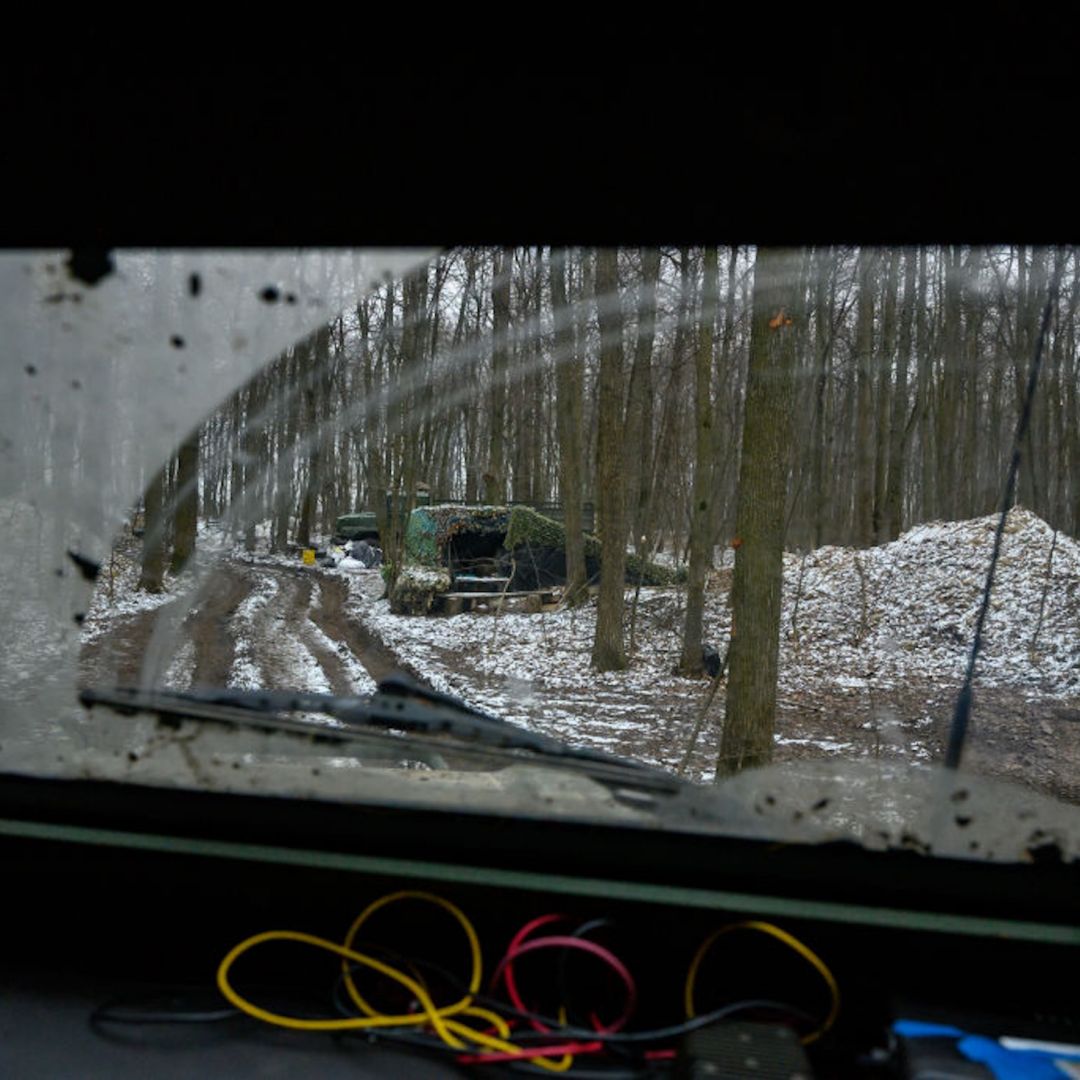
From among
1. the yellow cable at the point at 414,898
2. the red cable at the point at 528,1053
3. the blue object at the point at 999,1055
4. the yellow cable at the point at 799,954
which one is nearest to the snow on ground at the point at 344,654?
the yellow cable at the point at 414,898

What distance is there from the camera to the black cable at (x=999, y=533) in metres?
2.04

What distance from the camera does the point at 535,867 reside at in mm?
1847

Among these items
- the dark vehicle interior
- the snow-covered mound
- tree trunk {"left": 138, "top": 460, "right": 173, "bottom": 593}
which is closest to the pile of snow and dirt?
the snow-covered mound

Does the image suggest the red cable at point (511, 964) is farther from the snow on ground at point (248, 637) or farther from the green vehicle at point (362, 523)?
the green vehicle at point (362, 523)

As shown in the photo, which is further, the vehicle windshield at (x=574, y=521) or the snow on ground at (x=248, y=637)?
the snow on ground at (x=248, y=637)

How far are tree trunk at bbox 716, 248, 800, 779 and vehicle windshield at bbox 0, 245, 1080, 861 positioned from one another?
0.04 ft

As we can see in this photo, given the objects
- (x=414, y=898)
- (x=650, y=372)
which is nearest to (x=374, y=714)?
(x=414, y=898)

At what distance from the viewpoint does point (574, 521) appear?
111 inches

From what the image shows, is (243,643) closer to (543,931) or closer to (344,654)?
(344,654)

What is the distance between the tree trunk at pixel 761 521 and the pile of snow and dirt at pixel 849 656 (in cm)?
5

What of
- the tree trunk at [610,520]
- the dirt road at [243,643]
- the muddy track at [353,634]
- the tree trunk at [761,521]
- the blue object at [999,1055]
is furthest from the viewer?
the tree trunk at [610,520]

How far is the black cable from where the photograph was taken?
6.71 feet

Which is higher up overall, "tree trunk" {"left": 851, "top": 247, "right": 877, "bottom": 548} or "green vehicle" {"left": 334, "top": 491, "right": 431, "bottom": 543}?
"tree trunk" {"left": 851, "top": 247, "right": 877, "bottom": 548}

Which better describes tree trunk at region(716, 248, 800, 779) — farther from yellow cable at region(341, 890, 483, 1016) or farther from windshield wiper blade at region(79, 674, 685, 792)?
yellow cable at region(341, 890, 483, 1016)
